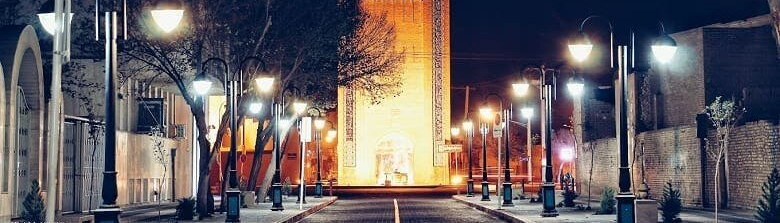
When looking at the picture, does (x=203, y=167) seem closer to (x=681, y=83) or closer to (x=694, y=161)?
(x=694, y=161)

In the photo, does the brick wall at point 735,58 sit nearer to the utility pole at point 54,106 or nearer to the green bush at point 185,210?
the green bush at point 185,210

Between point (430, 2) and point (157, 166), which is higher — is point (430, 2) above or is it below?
above

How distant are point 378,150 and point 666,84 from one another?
3878 cm

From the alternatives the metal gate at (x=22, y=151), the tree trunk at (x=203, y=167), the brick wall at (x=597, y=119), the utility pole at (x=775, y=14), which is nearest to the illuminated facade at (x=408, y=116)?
the brick wall at (x=597, y=119)

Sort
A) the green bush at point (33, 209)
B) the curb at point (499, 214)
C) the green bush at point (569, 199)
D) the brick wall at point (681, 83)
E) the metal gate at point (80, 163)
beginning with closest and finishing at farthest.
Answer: the green bush at point (33, 209) < the curb at point (499, 214) < the metal gate at point (80, 163) < the green bush at point (569, 199) < the brick wall at point (681, 83)

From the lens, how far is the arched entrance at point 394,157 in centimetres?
8181

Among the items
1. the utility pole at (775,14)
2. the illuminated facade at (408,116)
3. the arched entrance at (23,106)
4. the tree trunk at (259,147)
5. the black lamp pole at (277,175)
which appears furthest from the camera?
the illuminated facade at (408,116)

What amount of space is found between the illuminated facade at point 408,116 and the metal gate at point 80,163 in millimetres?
41692

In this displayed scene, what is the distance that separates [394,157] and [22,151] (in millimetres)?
53305

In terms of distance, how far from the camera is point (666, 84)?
45625mm

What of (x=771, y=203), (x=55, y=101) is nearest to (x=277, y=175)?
(x=771, y=203)

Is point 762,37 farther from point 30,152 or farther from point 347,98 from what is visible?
point 347,98

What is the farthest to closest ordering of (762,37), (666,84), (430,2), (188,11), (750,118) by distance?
(430,2), (666,84), (762,37), (750,118), (188,11)

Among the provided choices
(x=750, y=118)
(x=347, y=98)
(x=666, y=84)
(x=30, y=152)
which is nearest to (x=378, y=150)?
(x=347, y=98)
